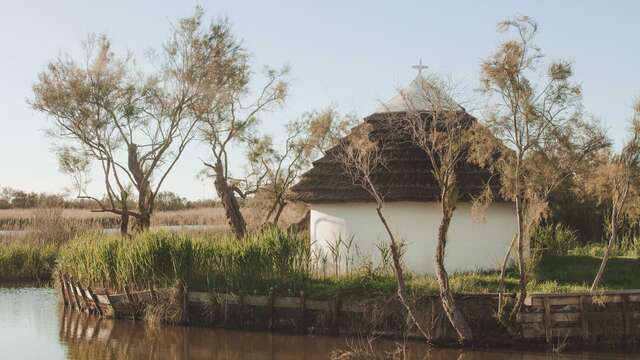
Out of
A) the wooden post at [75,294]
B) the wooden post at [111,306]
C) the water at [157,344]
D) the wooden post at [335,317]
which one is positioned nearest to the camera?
the water at [157,344]

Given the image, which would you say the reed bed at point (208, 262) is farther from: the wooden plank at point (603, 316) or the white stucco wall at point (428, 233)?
the wooden plank at point (603, 316)

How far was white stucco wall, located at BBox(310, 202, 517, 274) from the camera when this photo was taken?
20219 millimetres

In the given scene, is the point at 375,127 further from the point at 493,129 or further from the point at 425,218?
the point at 493,129

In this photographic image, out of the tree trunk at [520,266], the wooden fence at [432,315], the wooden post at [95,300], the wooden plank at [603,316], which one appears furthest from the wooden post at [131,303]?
the wooden plank at [603,316]

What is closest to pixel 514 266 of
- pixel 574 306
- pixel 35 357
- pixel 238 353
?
pixel 574 306

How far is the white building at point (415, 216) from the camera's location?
20.2 m

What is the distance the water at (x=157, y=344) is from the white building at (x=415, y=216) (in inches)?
165

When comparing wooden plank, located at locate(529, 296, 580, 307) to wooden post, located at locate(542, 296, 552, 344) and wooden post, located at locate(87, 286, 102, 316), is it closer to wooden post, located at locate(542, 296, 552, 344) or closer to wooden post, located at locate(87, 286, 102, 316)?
wooden post, located at locate(542, 296, 552, 344)

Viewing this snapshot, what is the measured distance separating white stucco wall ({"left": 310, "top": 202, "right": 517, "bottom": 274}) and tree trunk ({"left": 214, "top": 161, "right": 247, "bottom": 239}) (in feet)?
21.1

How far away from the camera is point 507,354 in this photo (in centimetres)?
1565

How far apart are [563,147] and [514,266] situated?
5.72 metres

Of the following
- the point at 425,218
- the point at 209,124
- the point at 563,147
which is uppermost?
the point at 209,124

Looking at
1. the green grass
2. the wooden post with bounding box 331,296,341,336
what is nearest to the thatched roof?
the wooden post with bounding box 331,296,341,336

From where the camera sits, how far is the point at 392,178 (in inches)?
802
